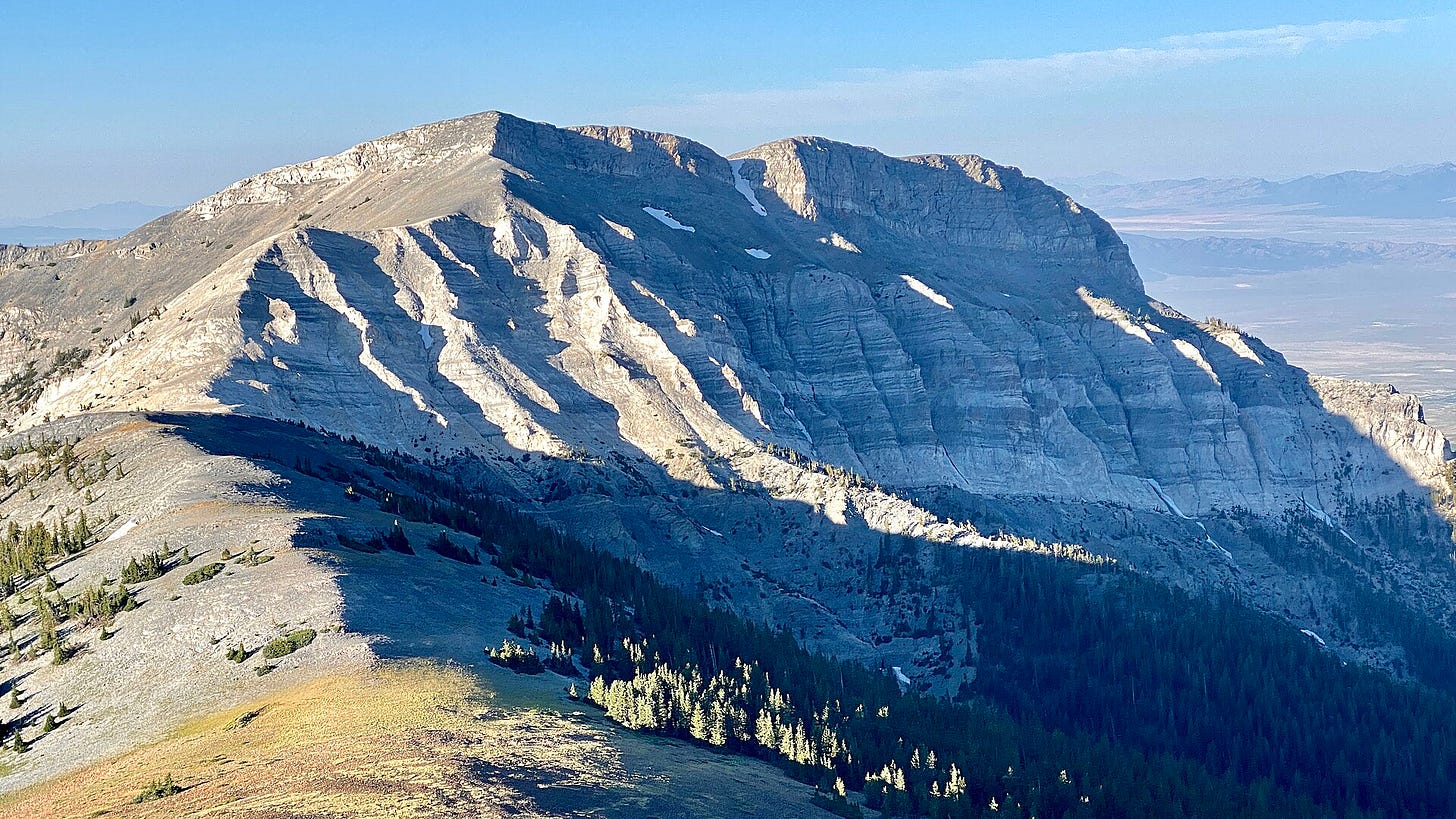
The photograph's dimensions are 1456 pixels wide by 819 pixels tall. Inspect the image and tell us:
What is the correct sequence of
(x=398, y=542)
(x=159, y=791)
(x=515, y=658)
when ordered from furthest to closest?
(x=398, y=542), (x=515, y=658), (x=159, y=791)

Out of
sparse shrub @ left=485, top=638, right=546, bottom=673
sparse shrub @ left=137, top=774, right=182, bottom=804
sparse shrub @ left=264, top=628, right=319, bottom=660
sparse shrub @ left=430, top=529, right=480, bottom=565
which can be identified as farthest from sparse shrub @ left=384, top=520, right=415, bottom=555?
sparse shrub @ left=137, top=774, right=182, bottom=804

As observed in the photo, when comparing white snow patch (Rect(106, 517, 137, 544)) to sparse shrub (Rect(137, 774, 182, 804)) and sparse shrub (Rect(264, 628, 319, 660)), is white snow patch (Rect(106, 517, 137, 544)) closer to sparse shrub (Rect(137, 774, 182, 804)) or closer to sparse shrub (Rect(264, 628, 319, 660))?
sparse shrub (Rect(264, 628, 319, 660))

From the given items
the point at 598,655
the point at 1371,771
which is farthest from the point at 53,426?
the point at 1371,771

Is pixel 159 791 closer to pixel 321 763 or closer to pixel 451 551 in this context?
pixel 321 763

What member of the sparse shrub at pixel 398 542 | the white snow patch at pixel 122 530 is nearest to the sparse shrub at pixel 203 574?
the white snow patch at pixel 122 530

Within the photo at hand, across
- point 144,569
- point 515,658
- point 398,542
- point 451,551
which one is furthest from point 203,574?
point 451,551
